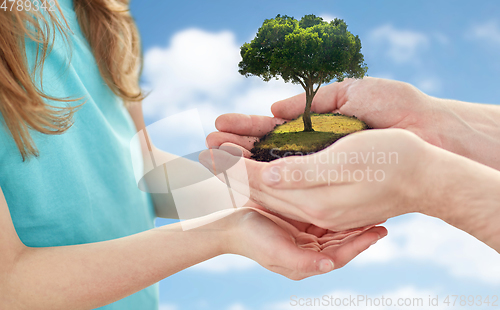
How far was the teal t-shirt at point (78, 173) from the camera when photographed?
2.83 feet

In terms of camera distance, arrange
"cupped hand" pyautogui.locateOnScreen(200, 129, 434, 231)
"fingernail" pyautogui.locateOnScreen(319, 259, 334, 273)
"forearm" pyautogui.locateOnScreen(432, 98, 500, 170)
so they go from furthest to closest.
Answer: "forearm" pyautogui.locateOnScreen(432, 98, 500, 170) < "fingernail" pyautogui.locateOnScreen(319, 259, 334, 273) < "cupped hand" pyautogui.locateOnScreen(200, 129, 434, 231)

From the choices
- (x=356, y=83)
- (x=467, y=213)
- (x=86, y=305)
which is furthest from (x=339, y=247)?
(x=86, y=305)

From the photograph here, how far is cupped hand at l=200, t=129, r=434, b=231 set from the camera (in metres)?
0.59

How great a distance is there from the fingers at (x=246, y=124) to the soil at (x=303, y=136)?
0.02 m

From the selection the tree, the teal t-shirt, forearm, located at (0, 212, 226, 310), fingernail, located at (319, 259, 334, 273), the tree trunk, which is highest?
the tree

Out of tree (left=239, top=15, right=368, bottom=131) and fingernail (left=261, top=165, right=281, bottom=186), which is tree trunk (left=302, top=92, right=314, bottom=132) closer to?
tree (left=239, top=15, right=368, bottom=131)

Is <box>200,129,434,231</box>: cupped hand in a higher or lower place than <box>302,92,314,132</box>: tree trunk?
lower

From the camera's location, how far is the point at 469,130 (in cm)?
87

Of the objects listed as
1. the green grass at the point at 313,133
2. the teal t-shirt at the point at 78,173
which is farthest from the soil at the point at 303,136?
the teal t-shirt at the point at 78,173

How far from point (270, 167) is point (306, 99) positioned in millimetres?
198

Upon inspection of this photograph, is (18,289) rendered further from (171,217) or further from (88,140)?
(171,217)

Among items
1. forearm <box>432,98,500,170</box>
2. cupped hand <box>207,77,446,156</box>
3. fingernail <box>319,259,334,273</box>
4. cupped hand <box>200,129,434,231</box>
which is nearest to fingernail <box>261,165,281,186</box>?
cupped hand <box>200,129,434,231</box>

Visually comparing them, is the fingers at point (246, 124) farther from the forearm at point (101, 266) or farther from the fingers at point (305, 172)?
the forearm at point (101, 266)

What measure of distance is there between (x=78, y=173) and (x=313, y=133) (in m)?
0.66
